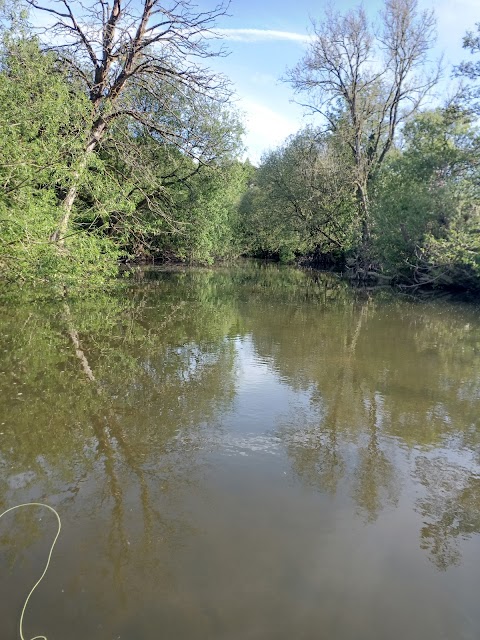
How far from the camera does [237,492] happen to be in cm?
388

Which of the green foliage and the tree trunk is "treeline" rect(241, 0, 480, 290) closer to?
the green foliage

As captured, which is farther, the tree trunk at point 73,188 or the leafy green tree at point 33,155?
the tree trunk at point 73,188

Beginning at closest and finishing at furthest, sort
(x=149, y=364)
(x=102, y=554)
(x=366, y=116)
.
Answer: (x=102, y=554), (x=149, y=364), (x=366, y=116)

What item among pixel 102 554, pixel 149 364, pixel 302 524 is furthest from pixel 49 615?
pixel 149 364

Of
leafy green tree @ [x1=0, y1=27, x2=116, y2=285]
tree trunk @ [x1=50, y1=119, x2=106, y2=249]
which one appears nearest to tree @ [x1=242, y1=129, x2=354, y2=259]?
tree trunk @ [x1=50, y1=119, x2=106, y2=249]

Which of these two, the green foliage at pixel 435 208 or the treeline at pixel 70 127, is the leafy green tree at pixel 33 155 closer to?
the treeline at pixel 70 127

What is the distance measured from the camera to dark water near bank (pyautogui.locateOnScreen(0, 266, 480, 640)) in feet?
8.78

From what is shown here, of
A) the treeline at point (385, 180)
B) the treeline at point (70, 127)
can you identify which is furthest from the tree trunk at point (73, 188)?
the treeline at point (385, 180)

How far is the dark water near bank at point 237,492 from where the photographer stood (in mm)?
2676

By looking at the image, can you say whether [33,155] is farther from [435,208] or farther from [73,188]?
[435,208]

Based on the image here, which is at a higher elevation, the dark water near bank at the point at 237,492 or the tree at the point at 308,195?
the tree at the point at 308,195

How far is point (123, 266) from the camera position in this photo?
27594mm

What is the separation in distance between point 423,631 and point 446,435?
10.1 ft

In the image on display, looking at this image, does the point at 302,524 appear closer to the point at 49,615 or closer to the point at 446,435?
the point at 49,615
